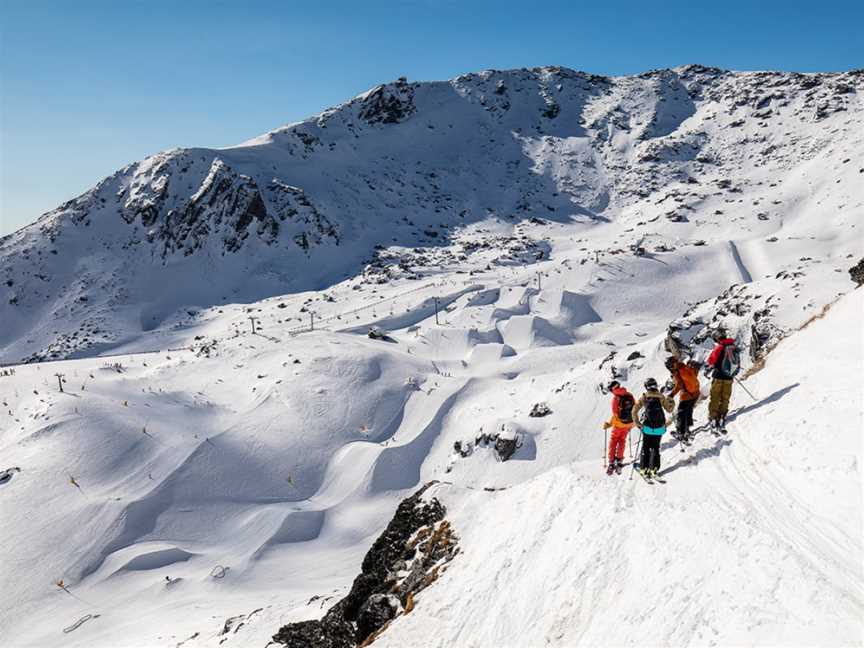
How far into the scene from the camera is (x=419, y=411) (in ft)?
85.8

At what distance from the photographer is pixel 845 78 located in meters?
85.3

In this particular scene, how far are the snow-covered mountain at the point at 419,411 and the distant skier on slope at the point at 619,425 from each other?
350 millimetres

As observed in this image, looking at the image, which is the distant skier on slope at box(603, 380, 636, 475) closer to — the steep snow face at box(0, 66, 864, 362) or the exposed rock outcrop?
the exposed rock outcrop

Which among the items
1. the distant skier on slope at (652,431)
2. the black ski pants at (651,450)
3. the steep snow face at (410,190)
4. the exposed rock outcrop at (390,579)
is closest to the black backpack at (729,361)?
the distant skier on slope at (652,431)

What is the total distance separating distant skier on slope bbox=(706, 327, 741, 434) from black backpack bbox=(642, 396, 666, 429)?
1.68 m

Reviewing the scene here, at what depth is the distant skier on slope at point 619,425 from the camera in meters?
8.95

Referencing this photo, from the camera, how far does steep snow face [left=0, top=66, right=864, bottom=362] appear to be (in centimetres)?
5725

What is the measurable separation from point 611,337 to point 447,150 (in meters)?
64.3

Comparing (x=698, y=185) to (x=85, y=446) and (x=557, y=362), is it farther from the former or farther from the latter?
(x=85, y=446)

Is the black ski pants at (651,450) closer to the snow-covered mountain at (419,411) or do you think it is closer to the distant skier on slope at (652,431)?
the distant skier on slope at (652,431)

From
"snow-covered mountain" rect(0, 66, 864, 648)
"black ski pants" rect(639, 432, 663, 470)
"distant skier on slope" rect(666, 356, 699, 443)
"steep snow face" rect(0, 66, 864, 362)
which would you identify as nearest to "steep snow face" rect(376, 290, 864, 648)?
"snow-covered mountain" rect(0, 66, 864, 648)

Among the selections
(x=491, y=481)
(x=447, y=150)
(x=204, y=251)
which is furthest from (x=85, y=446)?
(x=447, y=150)

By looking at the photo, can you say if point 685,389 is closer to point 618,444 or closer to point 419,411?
point 618,444

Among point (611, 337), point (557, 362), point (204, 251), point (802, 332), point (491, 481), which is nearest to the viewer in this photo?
point (802, 332)
